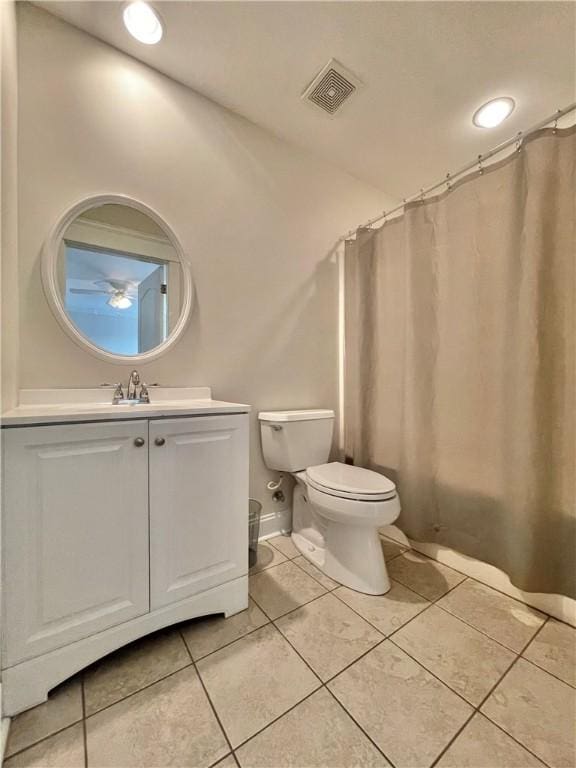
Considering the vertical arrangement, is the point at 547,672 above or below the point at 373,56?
below

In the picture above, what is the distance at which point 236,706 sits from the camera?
0.76 meters

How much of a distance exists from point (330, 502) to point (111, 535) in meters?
0.78

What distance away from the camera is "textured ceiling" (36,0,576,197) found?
3.64 ft

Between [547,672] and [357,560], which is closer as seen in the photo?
[547,672]

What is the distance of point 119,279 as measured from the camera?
1229mm

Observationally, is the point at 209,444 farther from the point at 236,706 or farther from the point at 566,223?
the point at 566,223

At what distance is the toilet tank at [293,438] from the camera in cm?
149

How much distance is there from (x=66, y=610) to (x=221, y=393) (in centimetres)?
92

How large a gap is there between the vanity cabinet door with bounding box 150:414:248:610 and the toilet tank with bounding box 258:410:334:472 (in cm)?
42

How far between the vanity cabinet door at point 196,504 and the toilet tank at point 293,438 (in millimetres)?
420

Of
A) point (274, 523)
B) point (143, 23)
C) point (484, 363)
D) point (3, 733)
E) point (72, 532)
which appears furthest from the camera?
point (274, 523)

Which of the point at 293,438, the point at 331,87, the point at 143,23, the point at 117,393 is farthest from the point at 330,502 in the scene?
the point at 143,23

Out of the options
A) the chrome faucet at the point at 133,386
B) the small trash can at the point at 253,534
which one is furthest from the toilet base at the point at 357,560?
the chrome faucet at the point at 133,386

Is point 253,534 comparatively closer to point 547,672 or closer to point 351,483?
point 351,483
